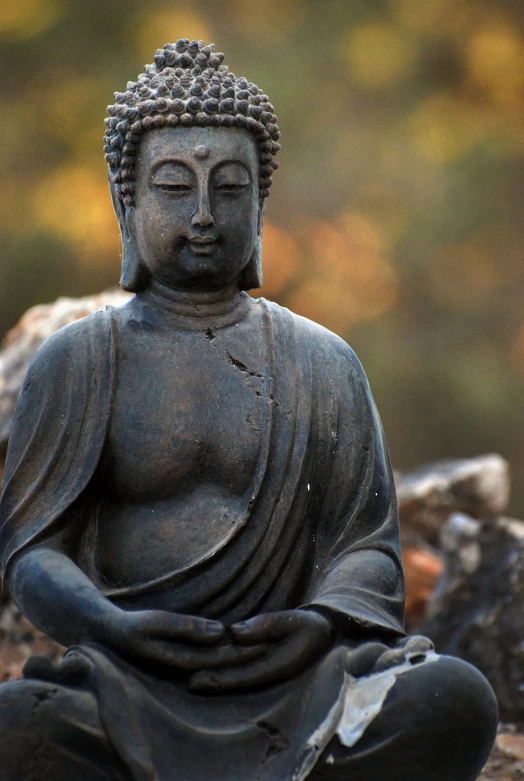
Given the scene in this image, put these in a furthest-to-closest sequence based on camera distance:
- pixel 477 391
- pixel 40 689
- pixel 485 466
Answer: pixel 477 391
pixel 485 466
pixel 40 689

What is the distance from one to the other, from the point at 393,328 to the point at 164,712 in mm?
7684

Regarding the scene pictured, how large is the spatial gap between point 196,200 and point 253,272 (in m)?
0.39

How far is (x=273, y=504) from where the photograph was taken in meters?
5.36

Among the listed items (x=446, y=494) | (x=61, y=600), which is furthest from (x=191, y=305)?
(x=446, y=494)

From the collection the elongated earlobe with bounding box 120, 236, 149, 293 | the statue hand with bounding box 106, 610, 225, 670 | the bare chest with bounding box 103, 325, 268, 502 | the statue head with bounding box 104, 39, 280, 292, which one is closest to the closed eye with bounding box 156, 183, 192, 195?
the statue head with bounding box 104, 39, 280, 292

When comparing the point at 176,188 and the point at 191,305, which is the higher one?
the point at 176,188

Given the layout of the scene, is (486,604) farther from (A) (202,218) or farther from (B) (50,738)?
(B) (50,738)

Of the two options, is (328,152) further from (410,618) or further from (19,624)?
(19,624)

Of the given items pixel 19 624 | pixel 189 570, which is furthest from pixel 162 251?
pixel 19 624

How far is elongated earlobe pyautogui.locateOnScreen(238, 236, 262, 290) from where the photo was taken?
560cm

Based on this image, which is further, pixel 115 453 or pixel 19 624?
pixel 19 624

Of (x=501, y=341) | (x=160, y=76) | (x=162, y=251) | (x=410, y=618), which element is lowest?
(x=410, y=618)

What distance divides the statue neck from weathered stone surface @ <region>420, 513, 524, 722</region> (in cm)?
267

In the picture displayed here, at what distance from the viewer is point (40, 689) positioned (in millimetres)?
4801
